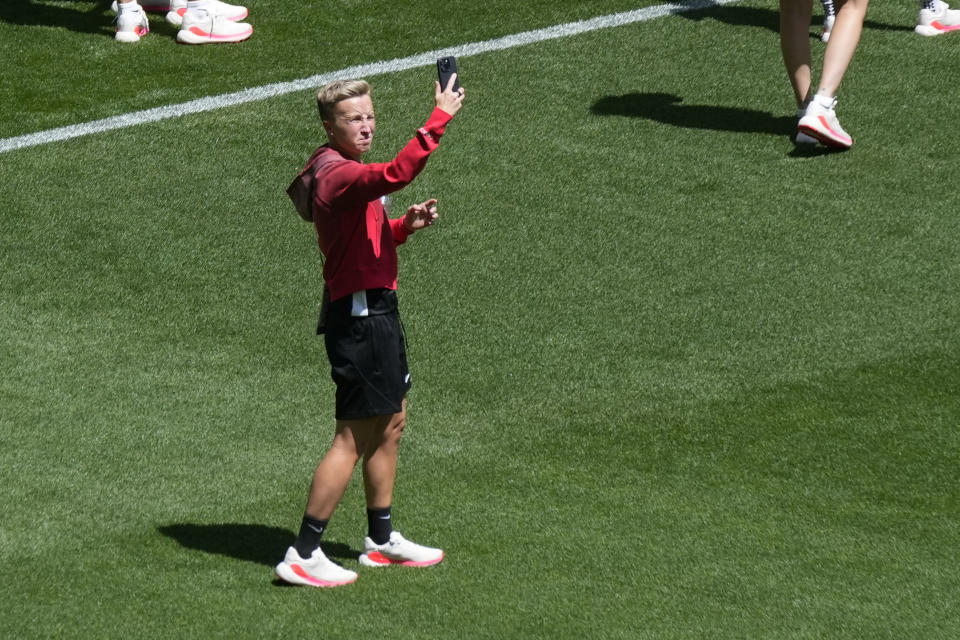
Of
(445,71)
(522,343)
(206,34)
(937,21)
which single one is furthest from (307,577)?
(937,21)

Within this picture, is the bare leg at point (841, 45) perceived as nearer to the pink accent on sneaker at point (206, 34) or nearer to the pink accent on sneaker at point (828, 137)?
the pink accent on sneaker at point (828, 137)

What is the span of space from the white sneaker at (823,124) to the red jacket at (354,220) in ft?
14.1

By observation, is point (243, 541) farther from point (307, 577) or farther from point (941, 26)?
point (941, 26)

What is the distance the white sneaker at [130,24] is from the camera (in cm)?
1113

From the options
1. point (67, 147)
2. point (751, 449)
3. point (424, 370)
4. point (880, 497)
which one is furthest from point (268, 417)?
point (67, 147)

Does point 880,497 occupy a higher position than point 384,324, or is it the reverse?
point 384,324

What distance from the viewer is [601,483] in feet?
20.1

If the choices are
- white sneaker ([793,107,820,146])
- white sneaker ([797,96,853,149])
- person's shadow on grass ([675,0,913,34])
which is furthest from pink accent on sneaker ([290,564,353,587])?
person's shadow on grass ([675,0,913,34])

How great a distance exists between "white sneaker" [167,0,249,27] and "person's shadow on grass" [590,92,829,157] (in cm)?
294

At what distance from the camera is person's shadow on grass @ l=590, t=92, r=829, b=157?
962 centimetres

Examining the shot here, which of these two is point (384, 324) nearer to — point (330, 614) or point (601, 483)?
point (330, 614)

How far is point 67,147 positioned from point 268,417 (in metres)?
3.54

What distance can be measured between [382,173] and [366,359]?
65 centimetres

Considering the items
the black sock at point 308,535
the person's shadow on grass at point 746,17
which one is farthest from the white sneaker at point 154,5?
the black sock at point 308,535
